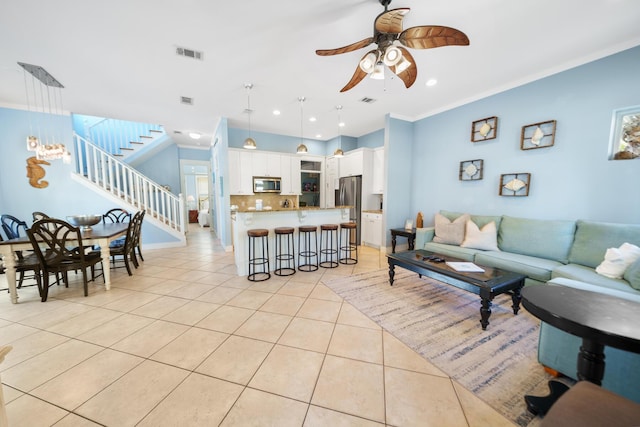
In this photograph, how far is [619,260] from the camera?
2.36 meters

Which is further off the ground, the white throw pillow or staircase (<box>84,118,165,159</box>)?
staircase (<box>84,118,165,159</box>)

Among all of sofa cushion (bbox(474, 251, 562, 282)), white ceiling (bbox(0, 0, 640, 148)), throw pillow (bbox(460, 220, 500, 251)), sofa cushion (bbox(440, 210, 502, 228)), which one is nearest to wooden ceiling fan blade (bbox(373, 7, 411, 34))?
white ceiling (bbox(0, 0, 640, 148))

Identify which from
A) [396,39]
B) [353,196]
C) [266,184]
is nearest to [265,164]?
[266,184]

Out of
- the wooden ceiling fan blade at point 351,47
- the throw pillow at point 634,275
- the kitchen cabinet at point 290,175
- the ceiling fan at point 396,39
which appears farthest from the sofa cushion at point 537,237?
the kitchen cabinet at point 290,175

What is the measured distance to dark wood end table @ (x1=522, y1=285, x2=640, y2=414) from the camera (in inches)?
41.7

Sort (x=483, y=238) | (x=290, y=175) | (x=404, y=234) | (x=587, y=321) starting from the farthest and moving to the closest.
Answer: (x=290, y=175), (x=404, y=234), (x=483, y=238), (x=587, y=321)

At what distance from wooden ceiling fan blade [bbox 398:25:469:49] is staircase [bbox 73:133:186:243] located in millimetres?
5962

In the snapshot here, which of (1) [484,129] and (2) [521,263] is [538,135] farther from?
(2) [521,263]

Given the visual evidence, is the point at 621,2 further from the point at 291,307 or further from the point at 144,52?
the point at 144,52

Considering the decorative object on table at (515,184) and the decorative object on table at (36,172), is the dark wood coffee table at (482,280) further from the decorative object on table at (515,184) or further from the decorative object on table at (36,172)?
the decorative object on table at (36,172)

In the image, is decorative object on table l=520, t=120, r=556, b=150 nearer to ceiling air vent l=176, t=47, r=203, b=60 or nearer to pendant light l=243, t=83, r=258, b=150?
pendant light l=243, t=83, r=258, b=150

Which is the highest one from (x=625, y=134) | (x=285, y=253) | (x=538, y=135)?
(x=538, y=135)

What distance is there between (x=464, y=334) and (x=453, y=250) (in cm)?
168

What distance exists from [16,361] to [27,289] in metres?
2.18
